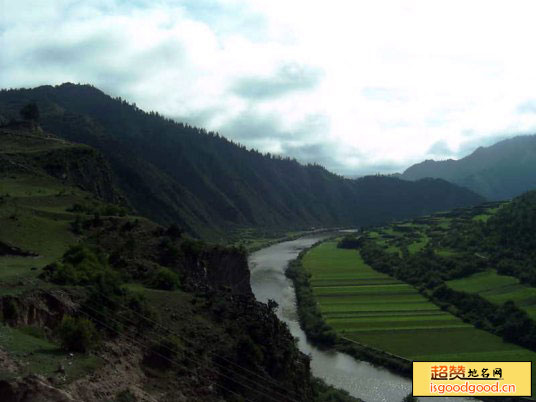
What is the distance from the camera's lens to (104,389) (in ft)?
64.4

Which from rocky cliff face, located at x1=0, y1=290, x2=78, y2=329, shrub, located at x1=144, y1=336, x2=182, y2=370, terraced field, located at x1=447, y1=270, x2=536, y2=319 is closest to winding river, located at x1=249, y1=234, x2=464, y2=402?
terraced field, located at x1=447, y1=270, x2=536, y2=319

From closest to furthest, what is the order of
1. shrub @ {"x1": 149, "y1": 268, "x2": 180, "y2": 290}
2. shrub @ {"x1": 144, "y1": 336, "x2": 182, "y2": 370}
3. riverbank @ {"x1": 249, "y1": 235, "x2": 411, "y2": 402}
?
shrub @ {"x1": 144, "y1": 336, "x2": 182, "y2": 370}, shrub @ {"x1": 149, "y1": 268, "x2": 180, "y2": 290}, riverbank @ {"x1": 249, "y1": 235, "x2": 411, "y2": 402}

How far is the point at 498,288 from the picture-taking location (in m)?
71.9

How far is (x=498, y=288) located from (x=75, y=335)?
65166 millimetres

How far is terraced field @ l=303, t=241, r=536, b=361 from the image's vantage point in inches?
2074

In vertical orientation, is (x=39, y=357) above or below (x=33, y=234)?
below

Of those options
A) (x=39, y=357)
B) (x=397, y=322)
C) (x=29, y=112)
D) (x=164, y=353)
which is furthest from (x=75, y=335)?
(x=29, y=112)

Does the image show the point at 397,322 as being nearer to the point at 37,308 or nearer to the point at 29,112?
the point at 37,308

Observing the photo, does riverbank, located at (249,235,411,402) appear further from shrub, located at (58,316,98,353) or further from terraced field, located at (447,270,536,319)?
shrub, located at (58,316,98,353)

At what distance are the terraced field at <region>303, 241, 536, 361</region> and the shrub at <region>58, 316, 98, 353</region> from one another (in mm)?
38320

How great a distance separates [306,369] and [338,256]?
87522 millimetres

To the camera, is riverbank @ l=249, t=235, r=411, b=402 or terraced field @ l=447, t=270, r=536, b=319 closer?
riverbank @ l=249, t=235, r=411, b=402

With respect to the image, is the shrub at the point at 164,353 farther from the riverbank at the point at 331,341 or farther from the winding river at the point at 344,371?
the riverbank at the point at 331,341

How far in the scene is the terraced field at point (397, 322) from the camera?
173ft
